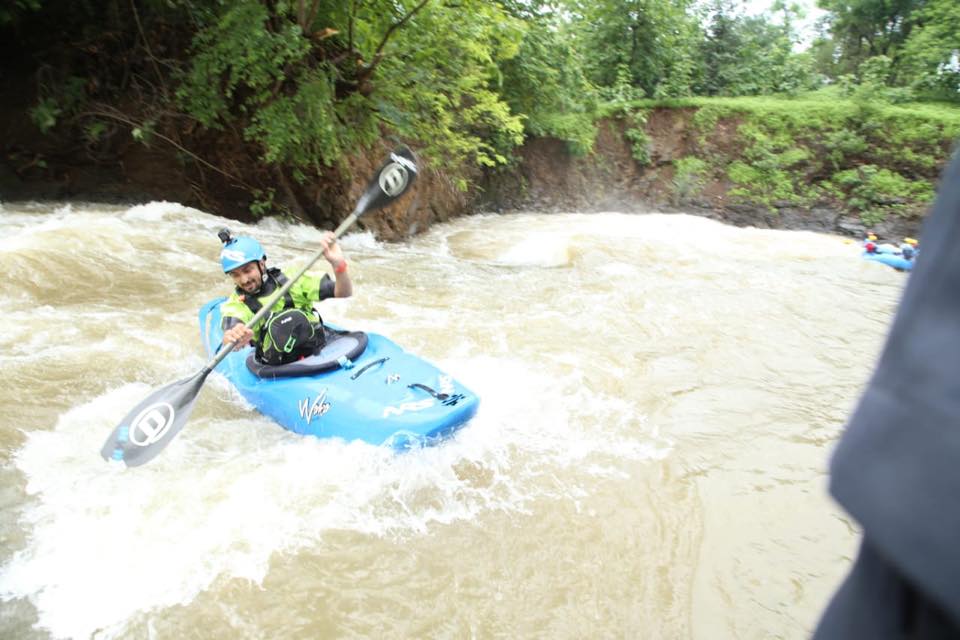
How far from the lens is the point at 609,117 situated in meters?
13.5

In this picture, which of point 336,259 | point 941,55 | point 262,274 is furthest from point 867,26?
point 262,274

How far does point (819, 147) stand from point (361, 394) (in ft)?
39.7

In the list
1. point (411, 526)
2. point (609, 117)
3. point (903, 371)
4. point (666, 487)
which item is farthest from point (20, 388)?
point (609, 117)

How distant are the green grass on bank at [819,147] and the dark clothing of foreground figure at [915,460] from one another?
41.8ft

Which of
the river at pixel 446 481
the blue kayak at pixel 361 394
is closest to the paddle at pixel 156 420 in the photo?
the river at pixel 446 481

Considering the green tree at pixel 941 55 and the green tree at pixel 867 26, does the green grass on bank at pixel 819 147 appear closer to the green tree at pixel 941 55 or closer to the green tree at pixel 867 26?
the green tree at pixel 941 55

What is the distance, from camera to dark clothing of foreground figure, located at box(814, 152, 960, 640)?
0.36 meters

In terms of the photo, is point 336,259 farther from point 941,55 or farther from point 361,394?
point 941,55

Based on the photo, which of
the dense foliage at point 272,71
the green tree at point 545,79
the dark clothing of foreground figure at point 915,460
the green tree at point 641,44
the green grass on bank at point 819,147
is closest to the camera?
the dark clothing of foreground figure at point 915,460

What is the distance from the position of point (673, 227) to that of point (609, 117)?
148 inches

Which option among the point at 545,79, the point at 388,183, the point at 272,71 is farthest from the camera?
the point at 545,79

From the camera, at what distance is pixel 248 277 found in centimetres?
337

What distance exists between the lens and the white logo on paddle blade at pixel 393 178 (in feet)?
13.1

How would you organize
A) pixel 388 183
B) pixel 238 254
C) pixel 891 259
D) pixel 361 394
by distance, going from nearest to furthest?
1. pixel 361 394
2. pixel 238 254
3. pixel 388 183
4. pixel 891 259
